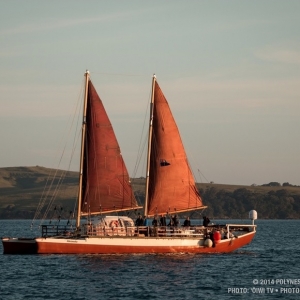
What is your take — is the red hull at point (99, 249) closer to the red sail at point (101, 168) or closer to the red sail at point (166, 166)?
the red sail at point (101, 168)

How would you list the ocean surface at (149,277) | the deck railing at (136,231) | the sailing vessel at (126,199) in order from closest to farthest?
the ocean surface at (149,277) → the sailing vessel at (126,199) → the deck railing at (136,231)

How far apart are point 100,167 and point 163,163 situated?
5.85 meters

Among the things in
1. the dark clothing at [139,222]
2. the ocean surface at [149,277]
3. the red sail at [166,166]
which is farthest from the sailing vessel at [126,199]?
the ocean surface at [149,277]

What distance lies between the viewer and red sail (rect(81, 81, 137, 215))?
7400cm

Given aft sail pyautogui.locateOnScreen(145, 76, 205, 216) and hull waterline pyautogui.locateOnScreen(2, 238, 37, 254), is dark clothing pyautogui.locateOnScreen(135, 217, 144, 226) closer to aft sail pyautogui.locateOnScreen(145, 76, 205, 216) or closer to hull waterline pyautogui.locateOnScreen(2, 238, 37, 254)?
aft sail pyautogui.locateOnScreen(145, 76, 205, 216)

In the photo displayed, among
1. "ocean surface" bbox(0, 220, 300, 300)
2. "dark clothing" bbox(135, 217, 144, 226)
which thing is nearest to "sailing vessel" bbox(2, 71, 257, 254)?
"dark clothing" bbox(135, 217, 144, 226)

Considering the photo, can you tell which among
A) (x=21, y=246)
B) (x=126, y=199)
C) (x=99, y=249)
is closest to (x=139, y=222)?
(x=126, y=199)

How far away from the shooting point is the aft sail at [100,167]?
73.9 meters

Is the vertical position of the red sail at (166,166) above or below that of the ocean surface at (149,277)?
above

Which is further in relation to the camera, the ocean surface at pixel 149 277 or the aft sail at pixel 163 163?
the aft sail at pixel 163 163

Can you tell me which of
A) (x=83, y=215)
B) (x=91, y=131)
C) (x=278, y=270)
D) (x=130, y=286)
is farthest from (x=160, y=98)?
(x=130, y=286)

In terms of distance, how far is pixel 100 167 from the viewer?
2933 inches

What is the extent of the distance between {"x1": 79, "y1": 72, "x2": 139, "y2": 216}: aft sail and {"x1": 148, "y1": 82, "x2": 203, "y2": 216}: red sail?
279 centimetres

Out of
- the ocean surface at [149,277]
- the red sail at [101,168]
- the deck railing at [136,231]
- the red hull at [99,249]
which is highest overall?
the red sail at [101,168]
